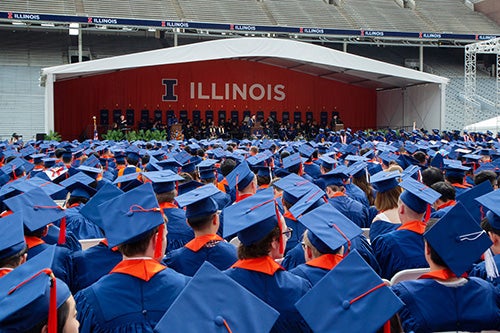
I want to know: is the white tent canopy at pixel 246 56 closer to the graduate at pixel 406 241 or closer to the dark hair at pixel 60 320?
the graduate at pixel 406 241

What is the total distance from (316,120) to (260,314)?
29387mm

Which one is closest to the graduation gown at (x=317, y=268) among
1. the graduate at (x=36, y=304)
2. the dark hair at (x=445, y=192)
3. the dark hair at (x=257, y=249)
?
the dark hair at (x=257, y=249)

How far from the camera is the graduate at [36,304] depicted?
1.86 metres

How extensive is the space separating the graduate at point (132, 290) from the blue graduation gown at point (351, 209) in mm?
2674

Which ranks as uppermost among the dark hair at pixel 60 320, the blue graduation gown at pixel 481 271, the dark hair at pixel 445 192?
the dark hair at pixel 60 320

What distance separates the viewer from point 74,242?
4184 millimetres

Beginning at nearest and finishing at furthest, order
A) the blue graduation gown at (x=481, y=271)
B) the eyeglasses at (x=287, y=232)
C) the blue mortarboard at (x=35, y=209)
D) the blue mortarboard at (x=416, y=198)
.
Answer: the blue graduation gown at (x=481, y=271), the blue mortarboard at (x=35, y=209), the blue mortarboard at (x=416, y=198), the eyeglasses at (x=287, y=232)

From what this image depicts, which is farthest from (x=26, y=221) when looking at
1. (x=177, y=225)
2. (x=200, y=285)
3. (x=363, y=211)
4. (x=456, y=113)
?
(x=456, y=113)

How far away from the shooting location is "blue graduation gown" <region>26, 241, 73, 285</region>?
134 inches

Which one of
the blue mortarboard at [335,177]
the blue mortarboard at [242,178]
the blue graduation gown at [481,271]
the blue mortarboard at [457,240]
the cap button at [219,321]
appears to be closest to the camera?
the cap button at [219,321]

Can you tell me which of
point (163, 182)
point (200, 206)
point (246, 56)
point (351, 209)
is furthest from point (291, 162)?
A: point (246, 56)

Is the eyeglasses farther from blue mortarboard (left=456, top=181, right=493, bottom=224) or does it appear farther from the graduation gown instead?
blue mortarboard (left=456, top=181, right=493, bottom=224)

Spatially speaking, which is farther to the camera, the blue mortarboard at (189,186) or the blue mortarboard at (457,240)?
the blue mortarboard at (189,186)

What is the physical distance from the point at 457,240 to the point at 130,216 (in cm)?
165
